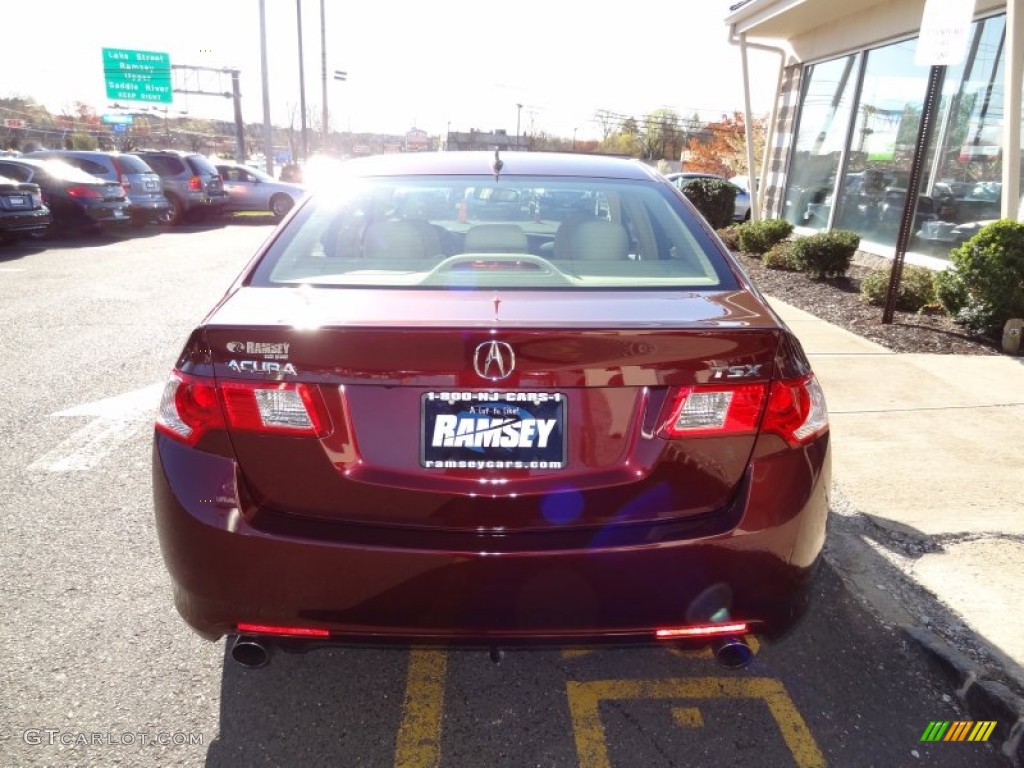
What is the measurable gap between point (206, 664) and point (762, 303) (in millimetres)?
2127

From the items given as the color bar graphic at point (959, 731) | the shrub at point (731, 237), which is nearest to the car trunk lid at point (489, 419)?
the color bar graphic at point (959, 731)

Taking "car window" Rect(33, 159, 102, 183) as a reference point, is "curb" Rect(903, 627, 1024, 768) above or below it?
below

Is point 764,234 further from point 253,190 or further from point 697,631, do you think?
point 253,190

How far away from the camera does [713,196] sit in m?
14.6

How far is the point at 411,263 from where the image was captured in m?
2.62

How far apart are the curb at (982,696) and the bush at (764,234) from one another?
33.5ft

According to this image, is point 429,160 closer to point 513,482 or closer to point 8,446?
point 513,482

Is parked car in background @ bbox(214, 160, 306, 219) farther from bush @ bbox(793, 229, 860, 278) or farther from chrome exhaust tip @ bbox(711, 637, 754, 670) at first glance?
chrome exhaust tip @ bbox(711, 637, 754, 670)

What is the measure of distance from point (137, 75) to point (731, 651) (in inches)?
1744

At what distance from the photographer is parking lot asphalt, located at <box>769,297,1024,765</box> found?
8.62 ft

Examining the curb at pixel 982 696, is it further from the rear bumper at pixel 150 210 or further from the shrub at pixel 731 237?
the rear bumper at pixel 150 210

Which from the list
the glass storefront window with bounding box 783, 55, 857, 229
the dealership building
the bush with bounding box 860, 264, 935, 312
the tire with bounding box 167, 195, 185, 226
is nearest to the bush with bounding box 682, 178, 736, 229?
the dealership building

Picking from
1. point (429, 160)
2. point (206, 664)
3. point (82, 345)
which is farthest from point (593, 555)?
point (82, 345)

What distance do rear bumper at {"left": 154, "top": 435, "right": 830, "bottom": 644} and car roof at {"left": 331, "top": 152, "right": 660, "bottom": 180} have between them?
159 centimetres
